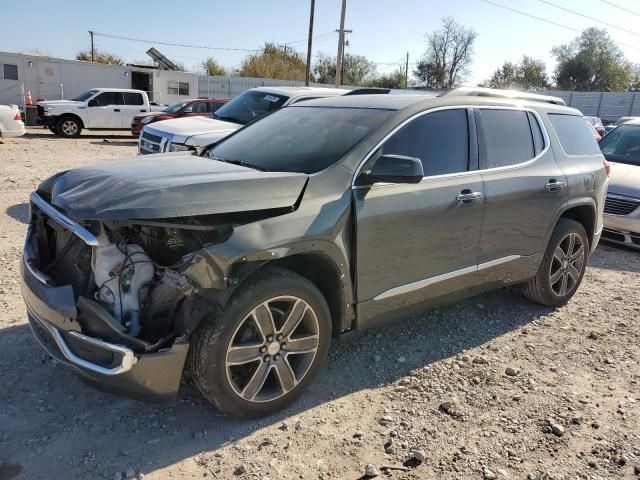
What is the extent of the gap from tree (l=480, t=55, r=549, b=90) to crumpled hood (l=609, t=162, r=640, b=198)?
2386 inches

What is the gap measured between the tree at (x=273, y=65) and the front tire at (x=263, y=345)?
168 ft

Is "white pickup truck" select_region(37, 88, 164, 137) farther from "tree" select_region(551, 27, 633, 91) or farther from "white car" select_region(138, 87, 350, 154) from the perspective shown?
"tree" select_region(551, 27, 633, 91)

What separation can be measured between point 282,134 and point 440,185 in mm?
1240

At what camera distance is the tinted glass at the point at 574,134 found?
195 inches

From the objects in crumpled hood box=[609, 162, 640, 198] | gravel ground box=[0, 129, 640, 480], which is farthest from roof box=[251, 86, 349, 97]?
gravel ground box=[0, 129, 640, 480]

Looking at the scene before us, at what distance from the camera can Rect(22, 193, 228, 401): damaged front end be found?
2686 mm

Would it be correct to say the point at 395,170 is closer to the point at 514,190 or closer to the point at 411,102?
the point at 411,102

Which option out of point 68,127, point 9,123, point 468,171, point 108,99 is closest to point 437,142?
point 468,171

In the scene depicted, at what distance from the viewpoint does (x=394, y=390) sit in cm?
361

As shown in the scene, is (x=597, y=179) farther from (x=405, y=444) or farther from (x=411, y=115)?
(x=405, y=444)

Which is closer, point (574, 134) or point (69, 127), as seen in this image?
point (574, 134)

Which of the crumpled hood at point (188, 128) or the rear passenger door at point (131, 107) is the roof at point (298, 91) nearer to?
the crumpled hood at point (188, 128)

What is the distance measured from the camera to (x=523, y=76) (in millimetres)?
67188

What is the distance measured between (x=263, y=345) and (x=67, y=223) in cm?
125
